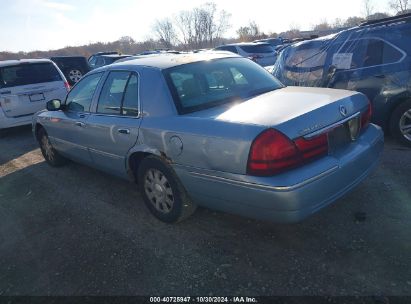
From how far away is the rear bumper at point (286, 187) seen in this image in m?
2.63

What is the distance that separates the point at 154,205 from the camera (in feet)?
12.6

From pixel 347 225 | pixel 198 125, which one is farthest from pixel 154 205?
pixel 347 225

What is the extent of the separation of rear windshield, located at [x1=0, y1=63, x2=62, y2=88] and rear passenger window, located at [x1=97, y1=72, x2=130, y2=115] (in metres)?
4.91

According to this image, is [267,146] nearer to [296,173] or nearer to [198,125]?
[296,173]

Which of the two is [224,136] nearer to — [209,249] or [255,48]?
[209,249]

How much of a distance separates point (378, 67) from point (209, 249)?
12.5ft

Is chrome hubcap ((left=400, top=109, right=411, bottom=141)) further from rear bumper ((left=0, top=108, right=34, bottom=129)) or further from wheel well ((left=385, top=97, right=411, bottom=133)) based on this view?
rear bumper ((left=0, top=108, right=34, bottom=129))

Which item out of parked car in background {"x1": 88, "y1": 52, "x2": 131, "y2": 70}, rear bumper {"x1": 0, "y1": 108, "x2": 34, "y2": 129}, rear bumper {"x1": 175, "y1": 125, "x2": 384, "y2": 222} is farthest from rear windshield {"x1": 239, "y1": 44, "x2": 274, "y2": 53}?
rear bumper {"x1": 175, "y1": 125, "x2": 384, "y2": 222}

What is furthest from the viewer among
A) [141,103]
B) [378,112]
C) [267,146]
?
[378,112]

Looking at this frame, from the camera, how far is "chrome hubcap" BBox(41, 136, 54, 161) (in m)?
5.97

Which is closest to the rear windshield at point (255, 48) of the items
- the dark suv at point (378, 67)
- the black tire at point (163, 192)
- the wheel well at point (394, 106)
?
the dark suv at point (378, 67)

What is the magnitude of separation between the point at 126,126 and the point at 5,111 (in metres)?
5.60

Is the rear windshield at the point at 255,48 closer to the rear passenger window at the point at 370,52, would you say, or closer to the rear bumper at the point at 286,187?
the rear passenger window at the point at 370,52

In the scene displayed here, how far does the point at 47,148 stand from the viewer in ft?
19.9
